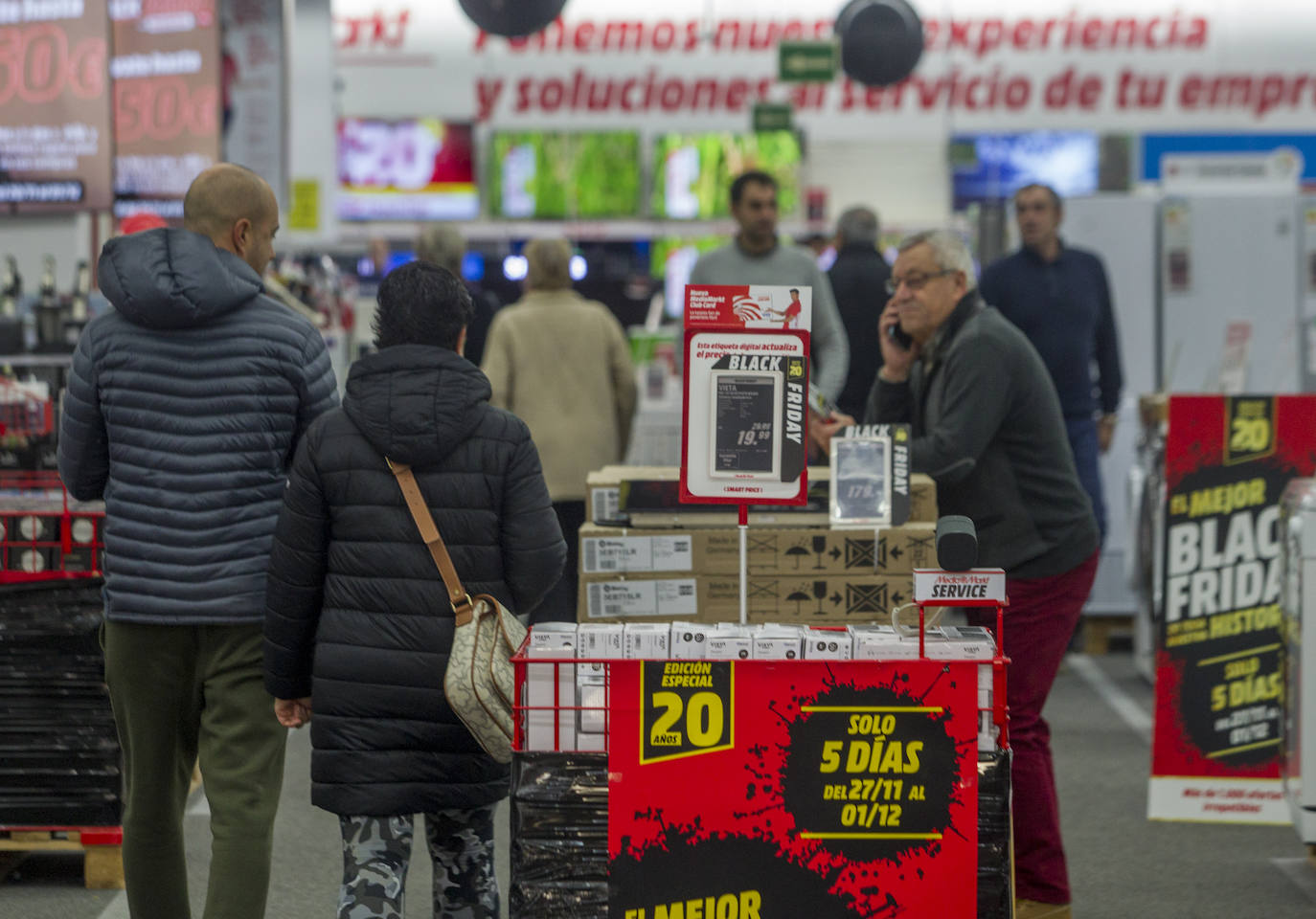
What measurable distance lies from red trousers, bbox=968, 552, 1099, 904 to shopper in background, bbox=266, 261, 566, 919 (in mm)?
1333

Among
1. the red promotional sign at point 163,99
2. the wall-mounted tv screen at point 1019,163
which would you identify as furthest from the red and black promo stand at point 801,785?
the wall-mounted tv screen at point 1019,163

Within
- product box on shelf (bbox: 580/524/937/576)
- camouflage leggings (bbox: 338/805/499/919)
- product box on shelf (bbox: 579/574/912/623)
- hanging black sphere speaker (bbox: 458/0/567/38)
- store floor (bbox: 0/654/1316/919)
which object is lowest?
store floor (bbox: 0/654/1316/919)

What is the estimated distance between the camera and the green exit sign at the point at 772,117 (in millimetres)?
12438

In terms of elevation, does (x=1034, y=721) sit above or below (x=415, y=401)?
below

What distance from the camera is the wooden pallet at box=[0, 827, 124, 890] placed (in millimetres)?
4406

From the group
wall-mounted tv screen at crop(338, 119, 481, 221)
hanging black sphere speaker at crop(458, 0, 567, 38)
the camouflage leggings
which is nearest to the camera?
the camouflage leggings

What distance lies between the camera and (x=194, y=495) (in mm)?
3338

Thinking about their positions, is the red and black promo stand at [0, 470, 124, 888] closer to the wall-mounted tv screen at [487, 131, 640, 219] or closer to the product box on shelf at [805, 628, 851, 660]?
the product box on shelf at [805, 628, 851, 660]

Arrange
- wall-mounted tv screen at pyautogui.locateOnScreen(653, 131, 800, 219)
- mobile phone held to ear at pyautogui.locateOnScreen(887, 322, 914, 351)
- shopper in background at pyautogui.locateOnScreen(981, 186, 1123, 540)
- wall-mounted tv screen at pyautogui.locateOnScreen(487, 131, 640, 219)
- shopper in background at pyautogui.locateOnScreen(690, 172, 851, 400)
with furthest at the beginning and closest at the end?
wall-mounted tv screen at pyautogui.locateOnScreen(487, 131, 640, 219) → wall-mounted tv screen at pyautogui.locateOnScreen(653, 131, 800, 219) → shopper in background at pyautogui.locateOnScreen(981, 186, 1123, 540) → shopper in background at pyautogui.locateOnScreen(690, 172, 851, 400) → mobile phone held to ear at pyautogui.locateOnScreen(887, 322, 914, 351)

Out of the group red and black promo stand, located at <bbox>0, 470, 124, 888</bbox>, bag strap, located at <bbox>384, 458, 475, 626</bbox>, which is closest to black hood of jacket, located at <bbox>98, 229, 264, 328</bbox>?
bag strap, located at <bbox>384, 458, 475, 626</bbox>

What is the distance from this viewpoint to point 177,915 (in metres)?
3.51

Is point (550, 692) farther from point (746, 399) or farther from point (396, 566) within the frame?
point (746, 399)

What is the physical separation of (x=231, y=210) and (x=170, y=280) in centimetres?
23

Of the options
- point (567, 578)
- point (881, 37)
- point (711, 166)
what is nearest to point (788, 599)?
point (567, 578)
